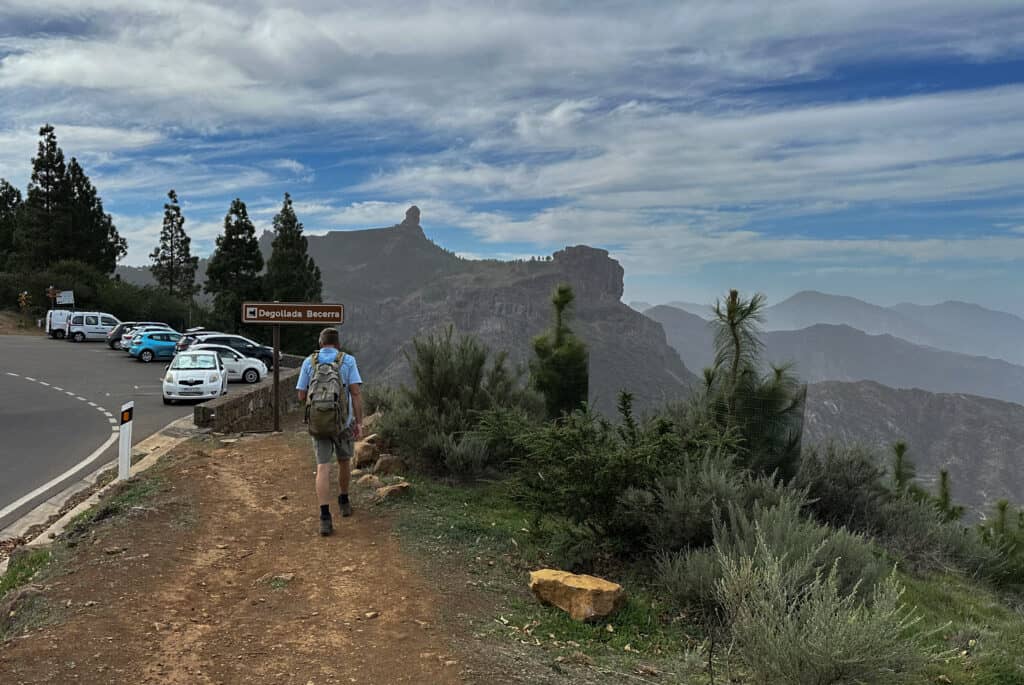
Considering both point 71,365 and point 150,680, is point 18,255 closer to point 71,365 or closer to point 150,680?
point 71,365

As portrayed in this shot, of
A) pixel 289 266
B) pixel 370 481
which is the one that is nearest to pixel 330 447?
pixel 370 481

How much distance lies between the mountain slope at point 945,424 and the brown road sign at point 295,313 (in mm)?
74844

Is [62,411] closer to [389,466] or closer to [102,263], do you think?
[389,466]

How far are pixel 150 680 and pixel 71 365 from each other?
29964mm

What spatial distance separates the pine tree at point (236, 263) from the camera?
48.1 m

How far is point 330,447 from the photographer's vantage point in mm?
7051

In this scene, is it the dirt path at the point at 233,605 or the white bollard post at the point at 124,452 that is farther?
the white bollard post at the point at 124,452

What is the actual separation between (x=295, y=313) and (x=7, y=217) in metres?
67.1

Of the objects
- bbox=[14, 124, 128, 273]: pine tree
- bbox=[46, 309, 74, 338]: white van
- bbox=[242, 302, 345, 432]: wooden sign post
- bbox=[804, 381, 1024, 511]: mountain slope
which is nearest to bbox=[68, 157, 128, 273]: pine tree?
bbox=[14, 124, 128, 273]: pine tree

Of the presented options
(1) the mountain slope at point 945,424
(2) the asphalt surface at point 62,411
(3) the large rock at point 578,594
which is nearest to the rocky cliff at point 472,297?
(1) the mountain slope at point 945,424

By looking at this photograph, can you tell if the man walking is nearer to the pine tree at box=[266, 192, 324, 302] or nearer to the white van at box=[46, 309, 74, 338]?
the pine tree at box=[266, 192, 324, 302]

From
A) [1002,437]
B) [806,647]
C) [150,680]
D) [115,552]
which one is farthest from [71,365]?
[1002,437]

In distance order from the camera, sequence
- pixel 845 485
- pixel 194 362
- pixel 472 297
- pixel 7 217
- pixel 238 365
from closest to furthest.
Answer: pixel 845 485 → pixel 194 362 → pixel 238 365 → pixel 7 217 → pixel 472 297

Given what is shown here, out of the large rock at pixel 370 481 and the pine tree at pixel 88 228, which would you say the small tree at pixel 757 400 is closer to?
the large rock at pixel 370 481
